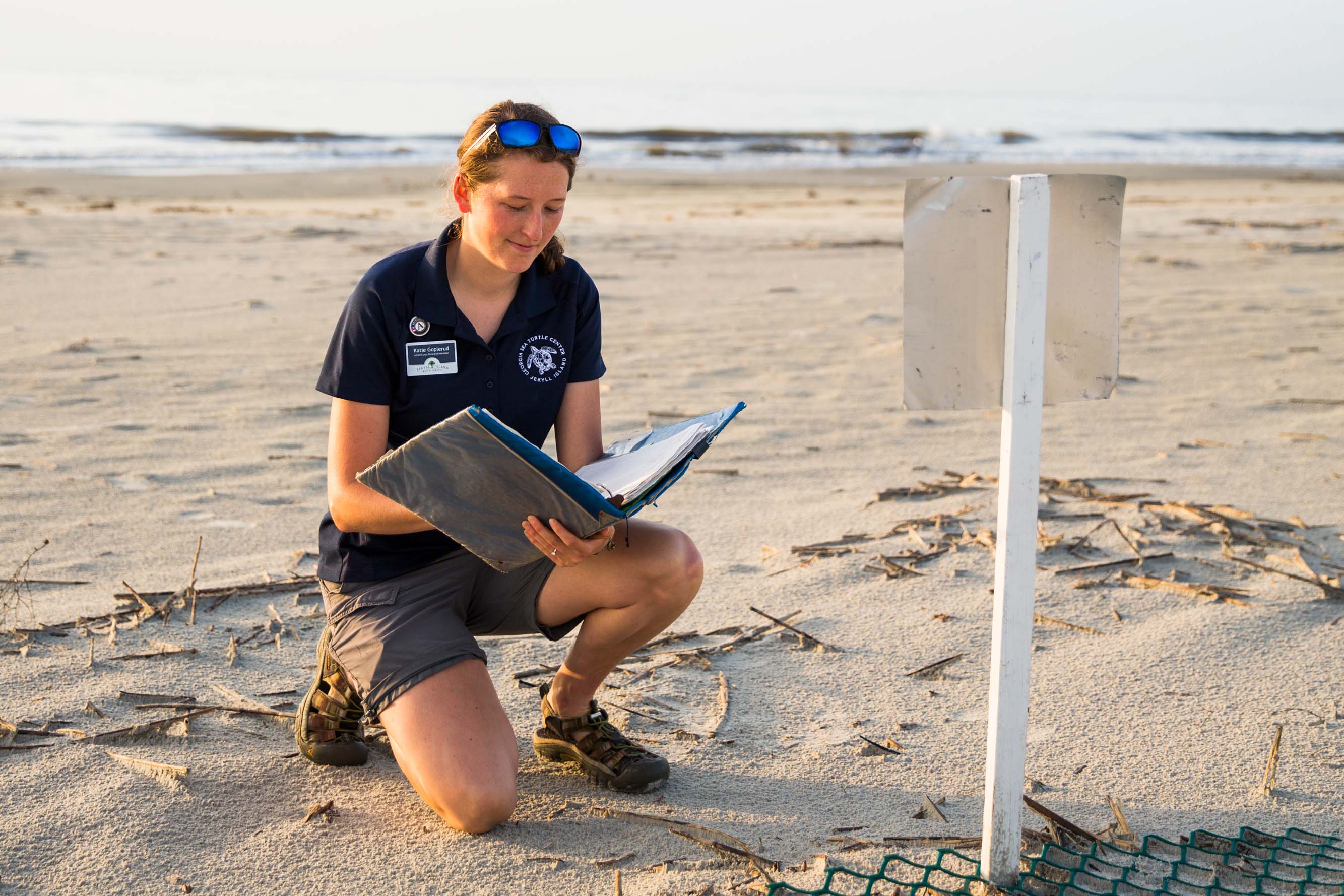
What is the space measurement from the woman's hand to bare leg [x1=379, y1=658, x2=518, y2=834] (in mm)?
439

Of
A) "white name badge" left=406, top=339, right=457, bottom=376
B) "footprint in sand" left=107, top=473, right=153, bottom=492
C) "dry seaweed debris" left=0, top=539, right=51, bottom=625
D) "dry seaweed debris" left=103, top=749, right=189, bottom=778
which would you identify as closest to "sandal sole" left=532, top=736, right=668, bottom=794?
"dry seaweed debris" left=103, top=749, right=189, bottom=778

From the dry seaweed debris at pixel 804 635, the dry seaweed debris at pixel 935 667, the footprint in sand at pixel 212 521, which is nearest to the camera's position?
the dry seaweed debris at pixel 935 667

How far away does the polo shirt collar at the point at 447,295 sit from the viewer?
2650mm

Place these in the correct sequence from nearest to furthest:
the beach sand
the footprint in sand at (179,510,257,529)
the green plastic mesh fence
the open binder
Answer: the open binder < the green plastic mesh fence < the beach sand < the footprint in sand at (179,510,257,529)

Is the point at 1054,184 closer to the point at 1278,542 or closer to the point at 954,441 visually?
the point at 1278,542

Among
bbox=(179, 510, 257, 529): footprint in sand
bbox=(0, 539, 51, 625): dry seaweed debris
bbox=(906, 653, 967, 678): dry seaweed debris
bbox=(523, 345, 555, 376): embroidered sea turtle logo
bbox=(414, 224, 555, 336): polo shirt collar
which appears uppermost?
bbox=(414, 224, 555, 336): polo shirt collar

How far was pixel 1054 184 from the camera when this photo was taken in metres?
1.96

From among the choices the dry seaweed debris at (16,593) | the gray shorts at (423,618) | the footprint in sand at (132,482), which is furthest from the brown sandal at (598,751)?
the footprint in sand at (132,482)

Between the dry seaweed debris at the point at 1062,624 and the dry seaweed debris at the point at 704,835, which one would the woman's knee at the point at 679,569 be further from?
the dry seaweed debris at the point at 1062,624

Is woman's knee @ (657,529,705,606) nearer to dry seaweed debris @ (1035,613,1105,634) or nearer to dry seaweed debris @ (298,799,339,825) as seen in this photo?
dry seaweed debris @ (298,799,339,825)

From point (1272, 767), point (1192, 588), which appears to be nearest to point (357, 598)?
point (1272, 767)

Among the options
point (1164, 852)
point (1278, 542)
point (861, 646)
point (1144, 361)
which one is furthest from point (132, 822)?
point (1144, 361)

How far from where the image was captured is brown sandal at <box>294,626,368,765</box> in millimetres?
2768

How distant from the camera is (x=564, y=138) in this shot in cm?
259
